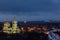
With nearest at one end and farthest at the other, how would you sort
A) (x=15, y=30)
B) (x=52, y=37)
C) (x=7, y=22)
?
(x=52, y=37), (x=15, y=30), (x=7, y=22)

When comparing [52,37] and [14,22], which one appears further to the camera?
[14,22]

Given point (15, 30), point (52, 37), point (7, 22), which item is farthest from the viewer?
point (7, 22)

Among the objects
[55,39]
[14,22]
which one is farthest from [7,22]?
[55,39]

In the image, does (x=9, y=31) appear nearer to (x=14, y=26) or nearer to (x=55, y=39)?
(x=14, y=26)

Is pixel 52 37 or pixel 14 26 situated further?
pixel 14 26

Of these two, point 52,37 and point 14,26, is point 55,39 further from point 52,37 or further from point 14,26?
point 14,26

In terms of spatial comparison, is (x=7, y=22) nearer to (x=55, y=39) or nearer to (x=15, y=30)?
(x=15, y=30)

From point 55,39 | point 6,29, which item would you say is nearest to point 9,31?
point 6,29

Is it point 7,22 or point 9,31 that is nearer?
point 9,31
